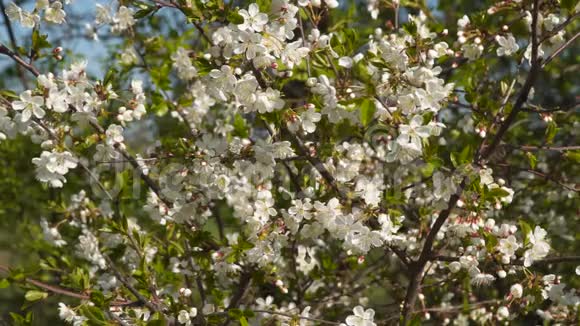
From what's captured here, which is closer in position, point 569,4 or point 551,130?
point 569,4

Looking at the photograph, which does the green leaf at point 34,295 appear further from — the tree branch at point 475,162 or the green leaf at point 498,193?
the green leaf at point 498,193

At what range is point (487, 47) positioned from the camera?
292 cm

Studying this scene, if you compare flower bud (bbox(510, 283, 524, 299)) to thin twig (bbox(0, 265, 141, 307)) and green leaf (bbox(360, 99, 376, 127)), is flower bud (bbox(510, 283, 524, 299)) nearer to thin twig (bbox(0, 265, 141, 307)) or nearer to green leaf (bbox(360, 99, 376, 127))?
green leaf (bbox(360, 99, 376, 127))

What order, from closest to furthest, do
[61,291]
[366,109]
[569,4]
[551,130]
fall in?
[366,109], [569,4], [61,291], [551,130]

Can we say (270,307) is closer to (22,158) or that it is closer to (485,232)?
(485,232)

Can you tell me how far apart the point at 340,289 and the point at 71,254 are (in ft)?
6.06

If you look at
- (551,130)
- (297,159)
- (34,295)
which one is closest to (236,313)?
(297,159)

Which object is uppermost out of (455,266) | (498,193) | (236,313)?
(498,193)

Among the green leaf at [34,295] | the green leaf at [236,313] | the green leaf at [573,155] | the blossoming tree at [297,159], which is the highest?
the green leaf at [573,155]

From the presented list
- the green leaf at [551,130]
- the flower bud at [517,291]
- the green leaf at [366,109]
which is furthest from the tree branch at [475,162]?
the green leaf at [366,109]

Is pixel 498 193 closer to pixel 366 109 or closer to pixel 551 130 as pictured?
pixel 551 130

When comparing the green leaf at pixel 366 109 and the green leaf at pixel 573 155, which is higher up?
the green leaf at pixel 573 155

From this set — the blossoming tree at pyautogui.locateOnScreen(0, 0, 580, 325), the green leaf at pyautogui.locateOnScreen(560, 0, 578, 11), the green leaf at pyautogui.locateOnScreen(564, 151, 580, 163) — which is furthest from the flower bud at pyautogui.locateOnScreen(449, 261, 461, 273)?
the green leaf at pyautogui.locateOnScreen(560, 0, 578, 11)

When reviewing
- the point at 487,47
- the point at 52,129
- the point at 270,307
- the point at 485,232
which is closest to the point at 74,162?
the point at 52,129
